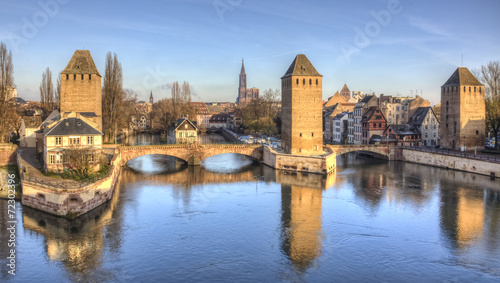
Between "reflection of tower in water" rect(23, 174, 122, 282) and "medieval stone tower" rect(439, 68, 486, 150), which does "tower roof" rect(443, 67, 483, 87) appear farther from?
"reflection of tower in water" rect(23, 174, 122, 282)

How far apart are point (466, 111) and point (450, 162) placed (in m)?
7.40

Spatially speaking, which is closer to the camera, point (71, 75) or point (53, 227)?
point (53, 227)

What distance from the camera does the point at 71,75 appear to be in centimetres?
4028

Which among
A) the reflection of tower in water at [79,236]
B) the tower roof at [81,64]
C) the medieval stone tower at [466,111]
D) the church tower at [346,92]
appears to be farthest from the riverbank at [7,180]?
the church tower at [346,92]

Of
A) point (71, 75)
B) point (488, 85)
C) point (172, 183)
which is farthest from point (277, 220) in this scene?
point (488, 85)

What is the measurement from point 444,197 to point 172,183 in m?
19.7

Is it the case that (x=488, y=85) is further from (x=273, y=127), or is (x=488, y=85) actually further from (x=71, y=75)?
(x=71, y=75)

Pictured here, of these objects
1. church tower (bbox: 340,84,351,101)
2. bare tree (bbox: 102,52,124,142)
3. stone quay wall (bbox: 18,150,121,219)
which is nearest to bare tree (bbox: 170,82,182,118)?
bare tree (bbox: 102,52,124,142)

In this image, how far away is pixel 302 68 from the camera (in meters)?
41.4

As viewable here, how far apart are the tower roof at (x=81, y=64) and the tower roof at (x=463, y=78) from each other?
36542 millimetres

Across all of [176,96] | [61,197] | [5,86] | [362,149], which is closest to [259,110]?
[176,96]

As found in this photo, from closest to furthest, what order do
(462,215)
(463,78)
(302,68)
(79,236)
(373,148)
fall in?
(79,236) → (462,215) → (302,68) → (463,78) → (373,148)

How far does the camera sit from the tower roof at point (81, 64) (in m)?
40.4

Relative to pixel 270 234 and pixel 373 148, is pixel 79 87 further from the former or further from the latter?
pixel 373 148
